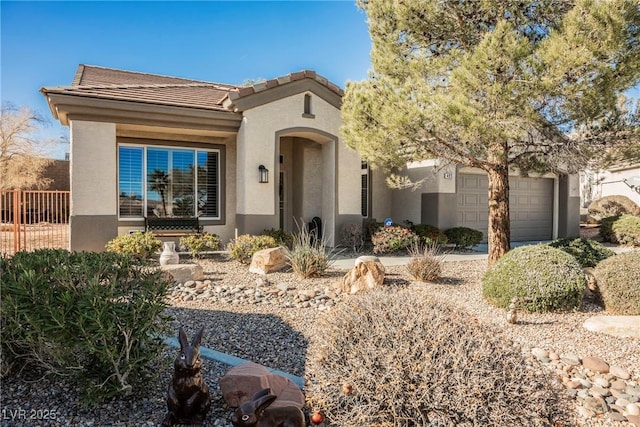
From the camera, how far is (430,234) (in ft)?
40.3

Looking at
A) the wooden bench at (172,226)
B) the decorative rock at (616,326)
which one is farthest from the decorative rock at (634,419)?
the wooden bench at (172,226)

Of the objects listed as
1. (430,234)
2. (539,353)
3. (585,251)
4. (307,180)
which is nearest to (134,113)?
(307,180)

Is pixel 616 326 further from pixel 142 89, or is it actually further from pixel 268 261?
pixel 142 89

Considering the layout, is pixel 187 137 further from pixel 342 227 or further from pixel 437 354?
pixel 437 354

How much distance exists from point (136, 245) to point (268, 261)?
3.27 metres

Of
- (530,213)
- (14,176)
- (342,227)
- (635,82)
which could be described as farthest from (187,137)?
(14,176)

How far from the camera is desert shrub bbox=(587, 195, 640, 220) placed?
1809cm

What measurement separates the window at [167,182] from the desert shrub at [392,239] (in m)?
5.16

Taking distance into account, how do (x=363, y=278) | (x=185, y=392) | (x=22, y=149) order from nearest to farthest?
(x=185, y=392), (x=363, y=278), (x=22, y=149)

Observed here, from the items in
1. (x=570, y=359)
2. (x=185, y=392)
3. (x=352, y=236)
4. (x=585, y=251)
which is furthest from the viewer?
(x=352, y=236)

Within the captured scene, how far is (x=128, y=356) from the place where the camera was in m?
2.79

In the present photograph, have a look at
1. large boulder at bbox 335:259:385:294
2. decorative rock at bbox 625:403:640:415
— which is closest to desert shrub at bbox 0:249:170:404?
decorative rock at bbox 625:403:640:415

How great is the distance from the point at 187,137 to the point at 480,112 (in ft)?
28.4

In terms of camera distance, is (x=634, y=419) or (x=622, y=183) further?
(x=622, y=183)
